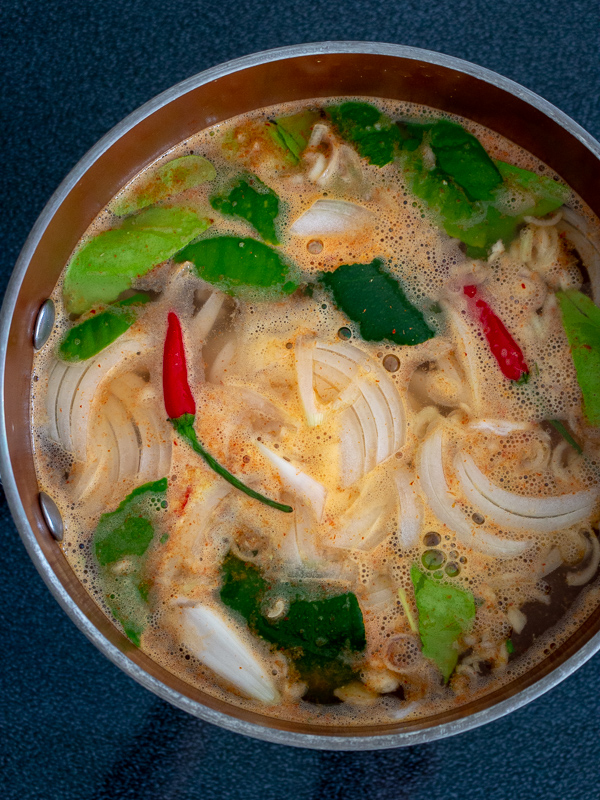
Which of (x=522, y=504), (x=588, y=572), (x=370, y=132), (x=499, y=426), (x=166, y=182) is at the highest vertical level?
(x=166, y=182)

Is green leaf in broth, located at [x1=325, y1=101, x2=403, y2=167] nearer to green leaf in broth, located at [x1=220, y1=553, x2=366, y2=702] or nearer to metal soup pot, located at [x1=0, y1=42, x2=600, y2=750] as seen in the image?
metal soup pot, located at [x1=0, y1=42, x2=600, y2=750]

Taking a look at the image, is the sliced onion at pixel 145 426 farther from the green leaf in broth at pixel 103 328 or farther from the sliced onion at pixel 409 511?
the sliced onion at pixel 409 511

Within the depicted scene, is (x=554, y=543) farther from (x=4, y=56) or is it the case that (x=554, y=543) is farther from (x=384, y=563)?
(x=4, y=56)

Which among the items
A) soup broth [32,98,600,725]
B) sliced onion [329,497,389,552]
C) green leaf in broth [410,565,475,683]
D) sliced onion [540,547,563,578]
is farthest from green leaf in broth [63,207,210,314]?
sliced onion [540,547,563,578]

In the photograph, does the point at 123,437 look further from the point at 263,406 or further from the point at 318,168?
the point at 318,168

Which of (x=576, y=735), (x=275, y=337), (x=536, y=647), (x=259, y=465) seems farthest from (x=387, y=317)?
(x=576, y=735)

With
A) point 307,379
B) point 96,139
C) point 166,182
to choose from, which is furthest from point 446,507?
point 96,139
